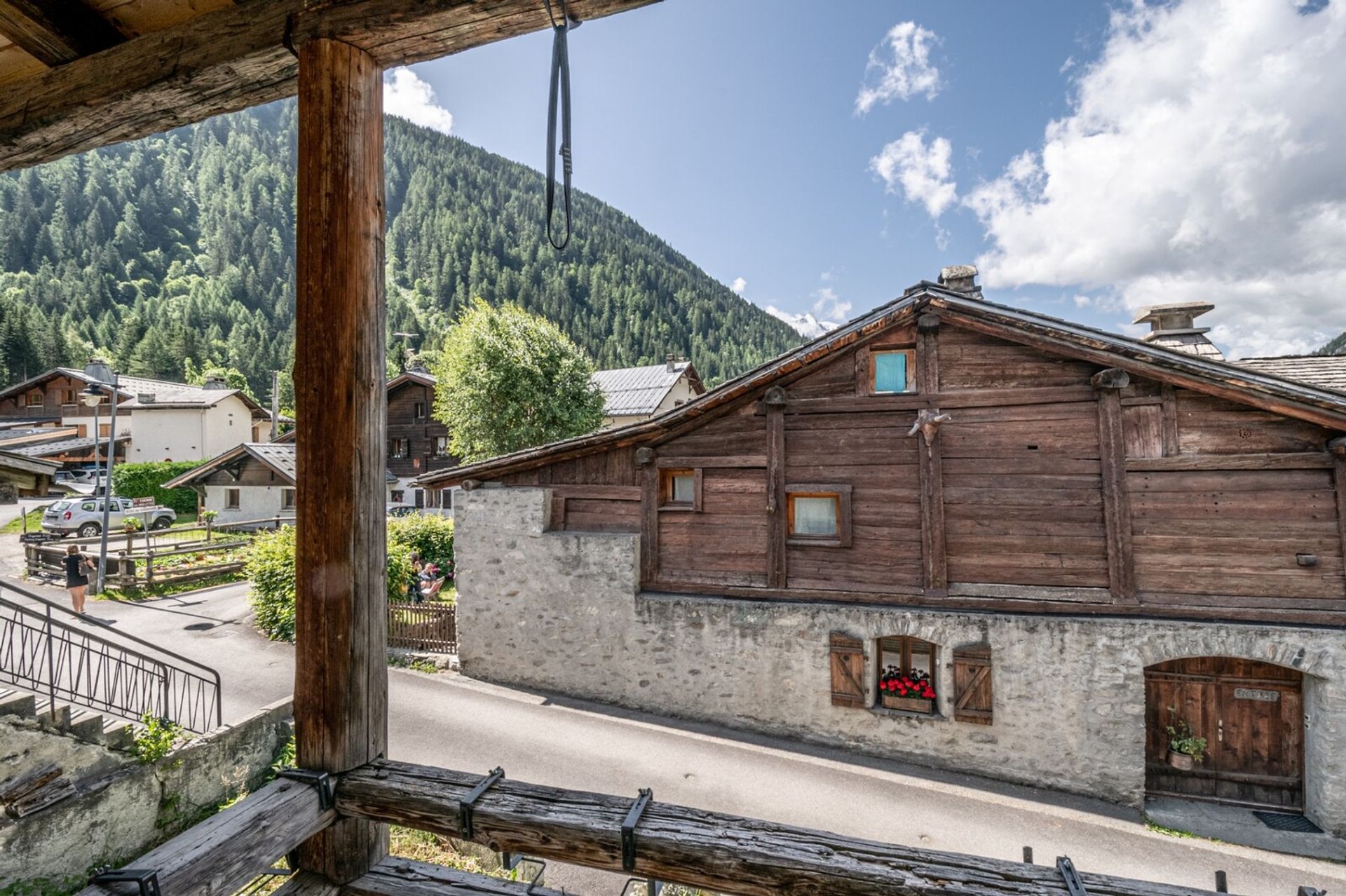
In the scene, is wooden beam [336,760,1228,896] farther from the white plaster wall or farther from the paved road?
the white plaster wall

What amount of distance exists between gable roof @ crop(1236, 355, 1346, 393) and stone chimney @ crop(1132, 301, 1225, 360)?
4.58 ft

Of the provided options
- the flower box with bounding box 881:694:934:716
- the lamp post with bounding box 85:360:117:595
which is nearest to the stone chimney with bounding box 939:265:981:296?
the flower box with bounding box 881:694:934:716

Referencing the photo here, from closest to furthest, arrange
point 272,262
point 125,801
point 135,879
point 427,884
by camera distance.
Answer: point 135,879 → point 427,884 → point 125,801 → point 272,262

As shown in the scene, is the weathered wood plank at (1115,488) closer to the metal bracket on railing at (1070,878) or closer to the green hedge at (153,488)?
the metal bracket on railing at (1070,878)

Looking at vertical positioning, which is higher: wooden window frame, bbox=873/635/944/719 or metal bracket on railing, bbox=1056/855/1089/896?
metal bracket on railing, bbox=1056/855/1089/896

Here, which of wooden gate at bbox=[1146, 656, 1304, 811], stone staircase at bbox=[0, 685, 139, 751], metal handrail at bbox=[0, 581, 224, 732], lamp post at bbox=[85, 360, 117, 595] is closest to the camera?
stone staircase at bbox=[0, 685, 139, 751]

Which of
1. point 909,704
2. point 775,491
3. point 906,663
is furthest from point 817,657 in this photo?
point 775,491

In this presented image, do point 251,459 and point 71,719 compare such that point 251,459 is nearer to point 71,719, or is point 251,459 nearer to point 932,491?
point 71,719

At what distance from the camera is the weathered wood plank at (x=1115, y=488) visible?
853 cm

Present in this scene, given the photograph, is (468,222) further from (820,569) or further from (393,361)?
(820,569)

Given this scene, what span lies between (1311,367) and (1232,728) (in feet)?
22.1

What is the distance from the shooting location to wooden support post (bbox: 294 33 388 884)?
219 cm

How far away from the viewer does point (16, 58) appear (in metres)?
2.81

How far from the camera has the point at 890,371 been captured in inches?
386
